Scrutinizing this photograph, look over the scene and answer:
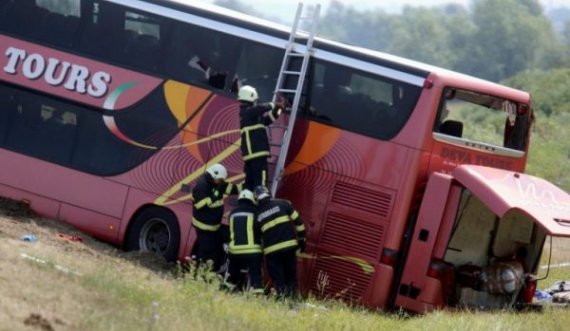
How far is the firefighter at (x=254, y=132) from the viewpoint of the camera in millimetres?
15117

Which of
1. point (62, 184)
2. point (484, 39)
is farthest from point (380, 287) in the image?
point (484, 39)

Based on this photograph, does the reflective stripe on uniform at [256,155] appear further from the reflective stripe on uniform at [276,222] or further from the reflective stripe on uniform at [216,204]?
the reflective stripe on uniform at [276,222]

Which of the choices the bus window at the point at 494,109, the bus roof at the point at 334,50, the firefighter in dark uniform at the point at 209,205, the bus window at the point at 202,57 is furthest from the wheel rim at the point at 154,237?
the bus window at the point at 494,109

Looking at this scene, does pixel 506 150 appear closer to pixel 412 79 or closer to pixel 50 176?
pixel 412 79

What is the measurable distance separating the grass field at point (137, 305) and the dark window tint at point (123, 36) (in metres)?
2.56

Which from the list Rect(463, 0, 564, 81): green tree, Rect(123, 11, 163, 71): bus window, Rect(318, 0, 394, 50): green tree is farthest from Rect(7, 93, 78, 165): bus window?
Rect(318, 0, 394, 50): green tree

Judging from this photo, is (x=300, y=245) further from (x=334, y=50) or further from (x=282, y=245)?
(x=334, y=50)

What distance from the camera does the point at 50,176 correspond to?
55.9 ft

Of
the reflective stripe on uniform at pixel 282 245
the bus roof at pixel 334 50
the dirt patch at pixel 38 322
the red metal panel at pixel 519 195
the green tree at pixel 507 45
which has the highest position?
the green tree at pixel 507 45

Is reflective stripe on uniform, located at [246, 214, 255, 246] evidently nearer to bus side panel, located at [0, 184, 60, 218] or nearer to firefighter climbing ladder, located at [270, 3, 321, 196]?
firefighter climbing ladder, located at [270, 3, 321, 196]

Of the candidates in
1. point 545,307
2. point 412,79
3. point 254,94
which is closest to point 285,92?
point 254,94

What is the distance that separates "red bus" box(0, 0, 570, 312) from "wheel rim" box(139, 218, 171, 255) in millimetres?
26

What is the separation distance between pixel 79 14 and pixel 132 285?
6197 millimetres

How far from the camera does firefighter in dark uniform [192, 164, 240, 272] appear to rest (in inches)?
600
